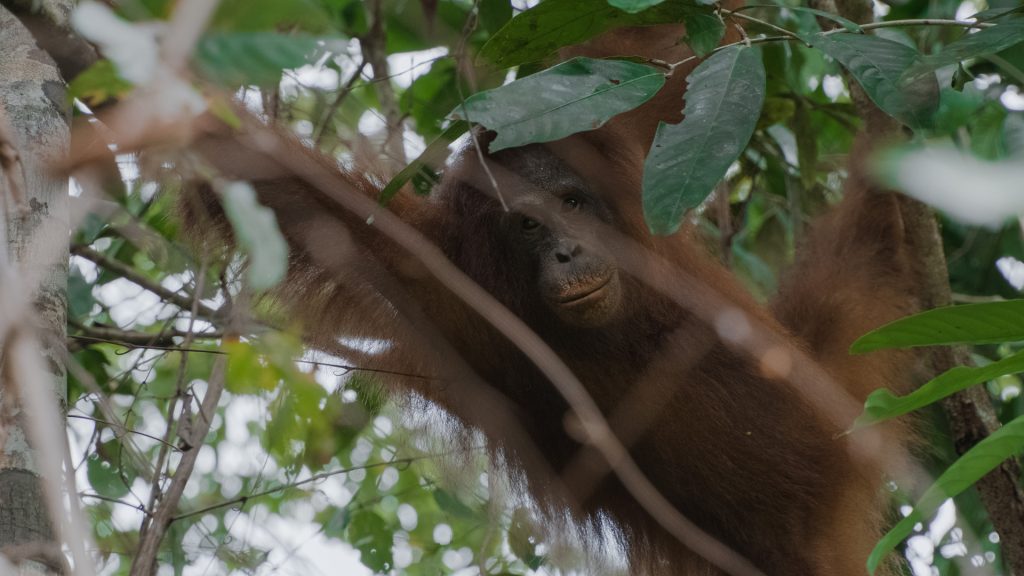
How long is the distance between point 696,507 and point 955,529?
0.98 meters

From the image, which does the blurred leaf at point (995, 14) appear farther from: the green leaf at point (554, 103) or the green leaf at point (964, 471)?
the green leaf at point (964, 471)

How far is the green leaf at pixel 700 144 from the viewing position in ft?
7.15

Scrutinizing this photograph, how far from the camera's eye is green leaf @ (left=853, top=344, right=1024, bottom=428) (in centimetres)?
182

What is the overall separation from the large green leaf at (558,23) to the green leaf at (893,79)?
1.11ft

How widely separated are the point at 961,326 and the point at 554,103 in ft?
2.94

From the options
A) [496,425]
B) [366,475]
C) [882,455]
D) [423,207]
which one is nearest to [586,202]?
[423,207]

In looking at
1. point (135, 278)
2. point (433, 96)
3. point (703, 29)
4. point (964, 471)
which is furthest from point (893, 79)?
point (135, 278)

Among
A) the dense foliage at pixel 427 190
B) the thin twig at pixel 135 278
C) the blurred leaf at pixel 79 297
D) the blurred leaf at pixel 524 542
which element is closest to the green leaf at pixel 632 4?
the dense foliage at pixel 427 190

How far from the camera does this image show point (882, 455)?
375 cm

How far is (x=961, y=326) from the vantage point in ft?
6.31

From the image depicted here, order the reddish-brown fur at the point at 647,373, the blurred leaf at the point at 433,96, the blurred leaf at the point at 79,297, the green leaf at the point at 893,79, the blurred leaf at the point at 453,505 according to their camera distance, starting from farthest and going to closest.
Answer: the blurred leaf at the point at 453,505, the blurred leaf at the point at 433,96, the blurred leaf at the point at 79,297, the reddish-brown fur at the point at 647,373, the green leaf at the point at 893,79

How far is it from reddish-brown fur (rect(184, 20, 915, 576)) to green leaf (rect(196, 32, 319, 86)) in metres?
1.83

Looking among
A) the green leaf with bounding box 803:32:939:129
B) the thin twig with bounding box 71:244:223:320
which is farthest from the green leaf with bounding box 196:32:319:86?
the thin twig with bounding box 71:244:223:320

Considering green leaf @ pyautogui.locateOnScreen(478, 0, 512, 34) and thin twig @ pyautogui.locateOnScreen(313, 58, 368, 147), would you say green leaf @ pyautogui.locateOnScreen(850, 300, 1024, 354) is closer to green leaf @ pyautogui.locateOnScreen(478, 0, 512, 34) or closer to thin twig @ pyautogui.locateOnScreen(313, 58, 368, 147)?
green leaf @ pyautogui.locateOnScreen(478, 0, 512, 34)
